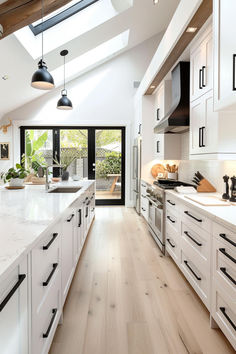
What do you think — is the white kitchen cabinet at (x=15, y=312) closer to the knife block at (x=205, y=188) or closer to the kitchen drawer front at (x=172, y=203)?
the kitchen drawer front at (x=172, y=203)

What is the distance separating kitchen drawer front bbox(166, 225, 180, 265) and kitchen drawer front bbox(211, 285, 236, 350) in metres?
0.92

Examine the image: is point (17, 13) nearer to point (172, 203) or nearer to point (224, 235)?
point (172, 203)

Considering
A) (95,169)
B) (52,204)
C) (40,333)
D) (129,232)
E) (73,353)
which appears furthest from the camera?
(95,169)

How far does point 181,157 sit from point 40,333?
3547mm

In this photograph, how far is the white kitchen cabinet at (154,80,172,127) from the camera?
4277 mm

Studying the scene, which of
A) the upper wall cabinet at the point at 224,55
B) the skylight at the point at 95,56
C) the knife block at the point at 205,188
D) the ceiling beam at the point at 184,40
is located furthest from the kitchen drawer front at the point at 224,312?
the skylight at the point at 95,56

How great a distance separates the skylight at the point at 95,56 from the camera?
601 centimetres

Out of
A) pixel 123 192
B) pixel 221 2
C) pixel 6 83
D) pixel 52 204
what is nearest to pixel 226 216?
pixel 52 204

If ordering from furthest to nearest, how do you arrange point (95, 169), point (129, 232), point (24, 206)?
1. point (95, 169)
2. point (129, 232)
3. point (24, 206)

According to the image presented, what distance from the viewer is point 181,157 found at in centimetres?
430

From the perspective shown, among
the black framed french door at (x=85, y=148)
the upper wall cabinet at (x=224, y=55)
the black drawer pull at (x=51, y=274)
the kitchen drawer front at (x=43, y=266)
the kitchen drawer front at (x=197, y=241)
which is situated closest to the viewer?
the kitchen drawer front at (x=43, y=266)

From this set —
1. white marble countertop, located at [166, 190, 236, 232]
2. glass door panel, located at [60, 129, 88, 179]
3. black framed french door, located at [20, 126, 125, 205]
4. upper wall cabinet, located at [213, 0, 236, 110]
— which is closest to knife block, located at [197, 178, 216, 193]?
white marble countertop, located at [166, 190, 236, 232]

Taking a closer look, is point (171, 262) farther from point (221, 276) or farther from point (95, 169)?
point (95, 169)

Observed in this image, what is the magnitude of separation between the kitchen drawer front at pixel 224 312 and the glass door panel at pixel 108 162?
5.19m
